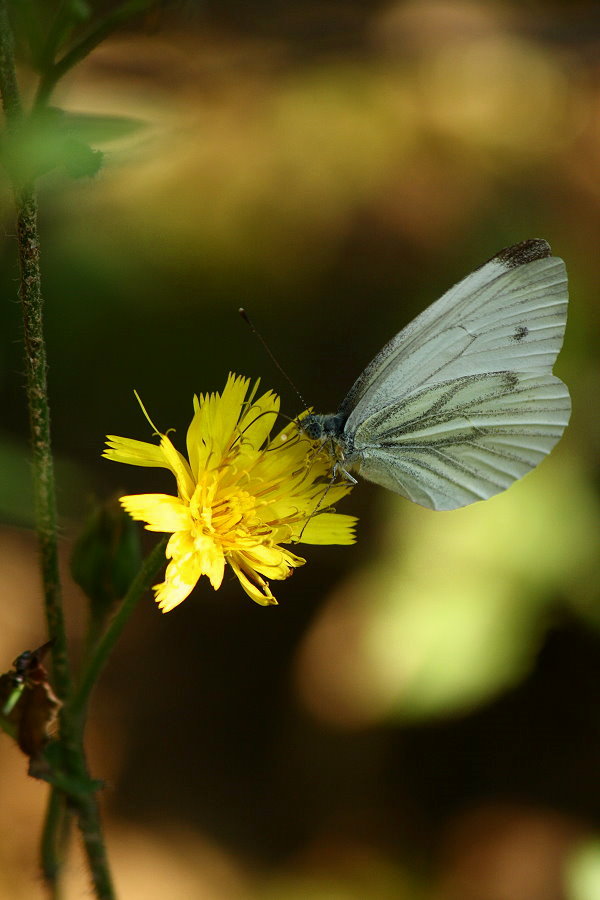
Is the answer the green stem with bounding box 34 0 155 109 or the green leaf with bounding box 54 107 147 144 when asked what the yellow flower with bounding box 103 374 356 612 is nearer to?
the green stem with bounding box 34 0 155 109

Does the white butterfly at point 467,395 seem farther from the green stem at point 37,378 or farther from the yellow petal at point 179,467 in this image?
the green stem at point 37,378

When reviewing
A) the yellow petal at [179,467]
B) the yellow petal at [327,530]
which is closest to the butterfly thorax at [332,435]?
the yellow petal at [327,530]

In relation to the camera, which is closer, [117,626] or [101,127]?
[101,127]

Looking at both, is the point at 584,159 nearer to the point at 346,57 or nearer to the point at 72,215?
the point at 346,57

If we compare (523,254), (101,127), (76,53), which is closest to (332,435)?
(523,254)

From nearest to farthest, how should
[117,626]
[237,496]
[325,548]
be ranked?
[117,626] < [237,496] < [325,548]

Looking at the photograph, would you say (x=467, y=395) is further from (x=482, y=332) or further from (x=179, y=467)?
(x=179, y=467)
